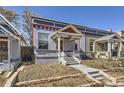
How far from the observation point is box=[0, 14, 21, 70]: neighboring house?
7.73 metres

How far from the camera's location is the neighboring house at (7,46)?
7734 millimetres

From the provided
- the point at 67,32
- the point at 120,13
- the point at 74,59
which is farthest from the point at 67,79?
the point at 120,13

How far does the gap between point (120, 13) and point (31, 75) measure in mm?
9880

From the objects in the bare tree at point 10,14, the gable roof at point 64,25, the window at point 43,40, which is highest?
the bare tree at point 10,14

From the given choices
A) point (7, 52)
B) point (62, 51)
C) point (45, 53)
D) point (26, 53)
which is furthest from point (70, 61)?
point (26, 53)

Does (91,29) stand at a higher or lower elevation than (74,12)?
lower

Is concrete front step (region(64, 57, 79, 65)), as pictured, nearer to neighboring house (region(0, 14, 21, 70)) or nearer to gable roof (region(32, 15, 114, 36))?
gable roof (region(32, 15, 114, 36))

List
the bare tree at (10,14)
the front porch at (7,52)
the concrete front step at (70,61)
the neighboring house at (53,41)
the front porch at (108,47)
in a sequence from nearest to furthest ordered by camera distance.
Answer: the front porch at (7,52) → the concrete front step at (70,61) → the neighboring house at (53,41) → the front porch at (108,47) → the bare tree at (10,14)

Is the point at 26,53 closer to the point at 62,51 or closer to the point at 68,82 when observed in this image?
the point at 62,51

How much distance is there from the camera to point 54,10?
10.9 m

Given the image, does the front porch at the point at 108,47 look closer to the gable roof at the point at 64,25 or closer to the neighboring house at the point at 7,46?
the gable roof at the point at 64,25

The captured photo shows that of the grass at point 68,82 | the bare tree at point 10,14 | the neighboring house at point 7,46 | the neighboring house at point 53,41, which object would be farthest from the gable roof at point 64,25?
the bare tree at point 10,14

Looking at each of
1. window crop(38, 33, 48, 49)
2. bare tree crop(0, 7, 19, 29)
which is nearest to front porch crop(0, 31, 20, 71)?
window crop(38, 33, 48, 49)
